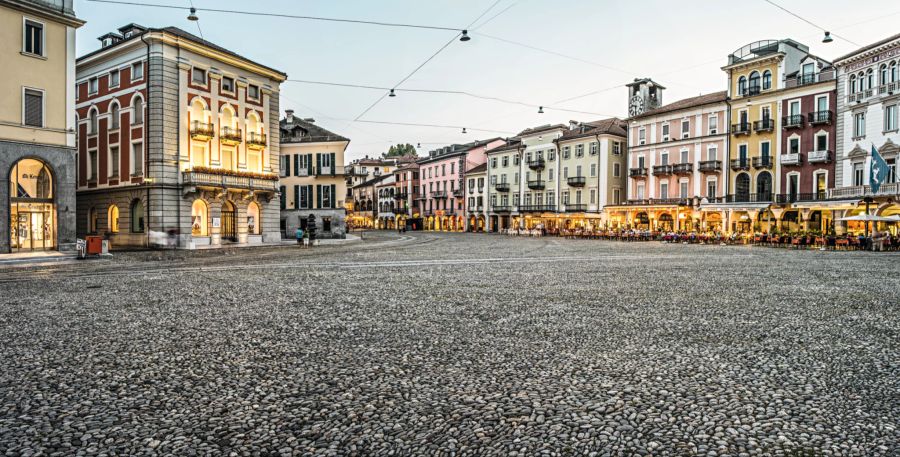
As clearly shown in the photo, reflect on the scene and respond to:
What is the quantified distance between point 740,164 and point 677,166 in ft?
20.3

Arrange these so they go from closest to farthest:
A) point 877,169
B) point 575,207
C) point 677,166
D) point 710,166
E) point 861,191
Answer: point 877,169, point 861,191, point 710,166, point 677,166, point 575,207

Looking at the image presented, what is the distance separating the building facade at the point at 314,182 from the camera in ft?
155

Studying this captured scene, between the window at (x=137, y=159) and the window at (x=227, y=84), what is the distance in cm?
649

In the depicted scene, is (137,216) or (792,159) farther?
(792,159)

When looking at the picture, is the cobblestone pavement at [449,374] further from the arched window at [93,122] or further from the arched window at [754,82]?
the arched window at [754,82]

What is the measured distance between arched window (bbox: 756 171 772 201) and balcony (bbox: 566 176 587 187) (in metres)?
19.3

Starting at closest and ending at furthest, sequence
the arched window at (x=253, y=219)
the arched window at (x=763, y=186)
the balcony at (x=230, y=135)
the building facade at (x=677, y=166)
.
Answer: the balcony at (x=230, y=135) → the arched window at (x=253, y=219) → the arched window at (x=763, y=186) → the building facade at (x=677, y=166)

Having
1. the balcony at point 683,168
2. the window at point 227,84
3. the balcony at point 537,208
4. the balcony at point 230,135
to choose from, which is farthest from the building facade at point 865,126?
the window at point 227,84

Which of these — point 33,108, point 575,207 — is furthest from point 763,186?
point 33,108

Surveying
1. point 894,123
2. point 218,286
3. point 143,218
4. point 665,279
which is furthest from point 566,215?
point 218,286

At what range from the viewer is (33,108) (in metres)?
22.8

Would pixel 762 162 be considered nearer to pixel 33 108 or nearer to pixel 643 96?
pixel 643 96

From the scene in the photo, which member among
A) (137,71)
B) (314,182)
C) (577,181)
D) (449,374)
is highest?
(137,71)

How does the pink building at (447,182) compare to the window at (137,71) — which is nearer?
the window at (137,71)
